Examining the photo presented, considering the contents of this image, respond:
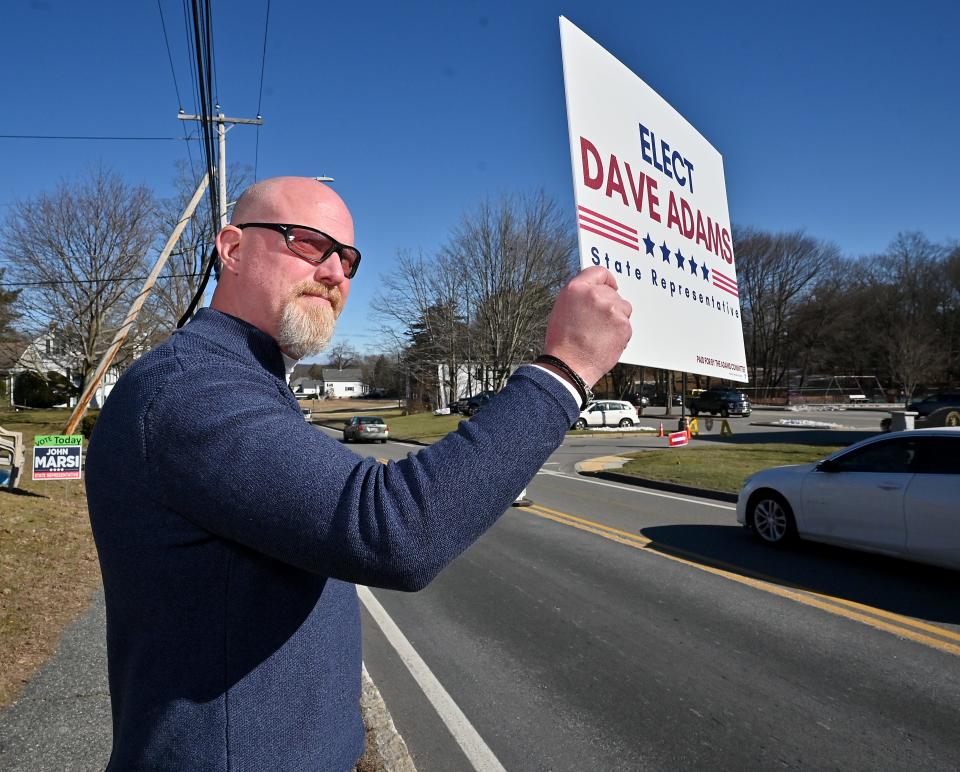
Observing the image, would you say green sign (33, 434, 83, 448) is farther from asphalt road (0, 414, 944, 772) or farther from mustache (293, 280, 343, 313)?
mustache (293, 280, 343, 313)

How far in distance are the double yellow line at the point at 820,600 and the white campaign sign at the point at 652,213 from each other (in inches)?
185

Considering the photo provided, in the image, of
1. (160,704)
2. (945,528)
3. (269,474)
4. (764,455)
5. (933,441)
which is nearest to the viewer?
(269,474)

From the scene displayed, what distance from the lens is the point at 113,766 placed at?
4.18 feet

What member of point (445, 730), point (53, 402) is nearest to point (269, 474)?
point (445, 730)

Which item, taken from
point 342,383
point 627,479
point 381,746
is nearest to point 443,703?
point 381,746

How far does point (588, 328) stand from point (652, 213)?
73 centimetres

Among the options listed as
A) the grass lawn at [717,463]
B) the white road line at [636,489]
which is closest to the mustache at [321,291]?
the white road line at [636,489]

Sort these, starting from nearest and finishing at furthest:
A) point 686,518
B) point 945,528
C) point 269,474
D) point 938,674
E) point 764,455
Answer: point 269,474 < point 938,674 < point 945,528 < point 686,518 < point 764,455

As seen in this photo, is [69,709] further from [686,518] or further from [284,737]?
[686,518]

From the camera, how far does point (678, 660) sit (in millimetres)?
5078

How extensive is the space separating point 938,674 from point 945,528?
2.50 meters

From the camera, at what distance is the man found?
1.03 m

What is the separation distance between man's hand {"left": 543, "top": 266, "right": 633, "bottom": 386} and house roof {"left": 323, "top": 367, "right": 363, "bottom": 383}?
13004 centimetres

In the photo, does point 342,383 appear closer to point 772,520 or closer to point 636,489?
point 636,489
